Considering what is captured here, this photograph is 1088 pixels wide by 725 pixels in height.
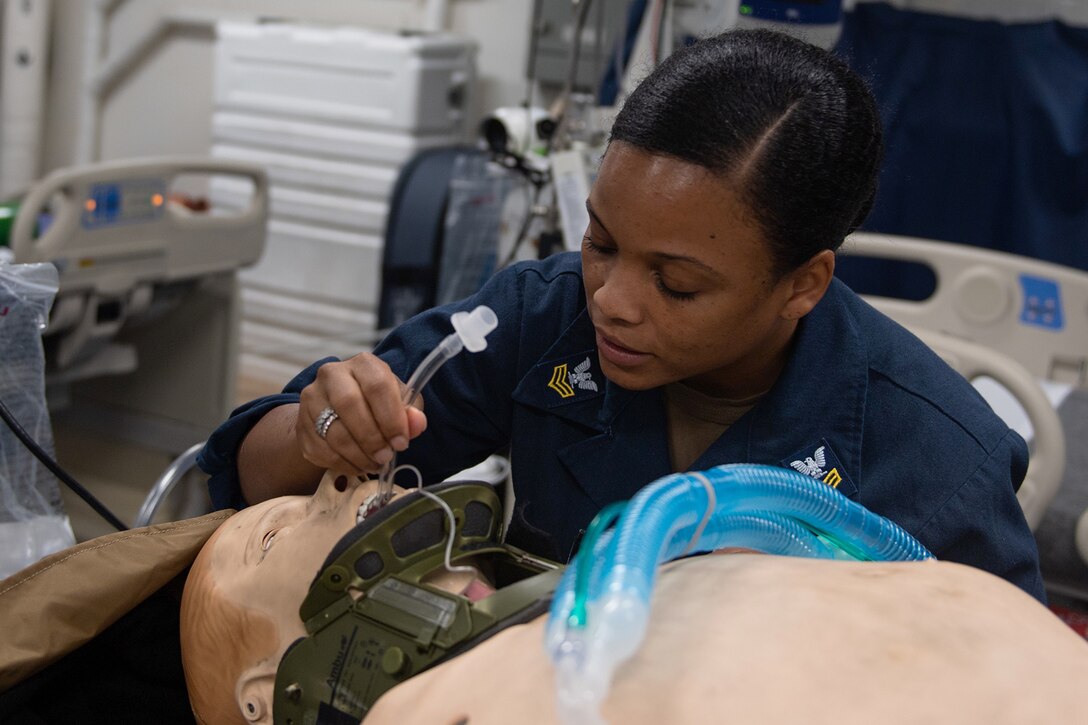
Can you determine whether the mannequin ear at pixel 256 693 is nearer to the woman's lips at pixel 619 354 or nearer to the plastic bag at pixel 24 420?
the woman's lips at pixel 619 354

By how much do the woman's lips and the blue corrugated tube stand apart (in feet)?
1.07

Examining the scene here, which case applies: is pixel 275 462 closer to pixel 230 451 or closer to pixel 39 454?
pixel 230 451

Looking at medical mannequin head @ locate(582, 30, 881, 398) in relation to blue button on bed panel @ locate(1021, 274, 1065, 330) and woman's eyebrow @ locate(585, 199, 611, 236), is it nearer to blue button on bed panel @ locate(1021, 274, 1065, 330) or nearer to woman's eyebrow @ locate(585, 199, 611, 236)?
woman's eyebrow @ locate(585, 199, 611, 236)

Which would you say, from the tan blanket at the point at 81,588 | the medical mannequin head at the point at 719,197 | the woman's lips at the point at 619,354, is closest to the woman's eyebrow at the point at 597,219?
the medical mannequin head at the point at 719,197

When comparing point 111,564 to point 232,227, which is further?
point 232,227

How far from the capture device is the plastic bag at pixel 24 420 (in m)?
1.46

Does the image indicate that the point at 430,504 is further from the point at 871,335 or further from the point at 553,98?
the point at 553,98

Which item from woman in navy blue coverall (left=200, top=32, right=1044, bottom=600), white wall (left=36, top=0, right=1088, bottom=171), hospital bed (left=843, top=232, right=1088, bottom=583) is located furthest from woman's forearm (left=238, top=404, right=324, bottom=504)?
white wall (left=36, top=0, right=1088, bottom=171)

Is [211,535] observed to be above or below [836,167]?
below

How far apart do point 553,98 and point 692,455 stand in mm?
3168

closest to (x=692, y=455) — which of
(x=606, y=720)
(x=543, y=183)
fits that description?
(x=606, y=720)

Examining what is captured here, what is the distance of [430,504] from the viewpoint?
0.97 meters

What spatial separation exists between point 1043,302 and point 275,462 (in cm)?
208

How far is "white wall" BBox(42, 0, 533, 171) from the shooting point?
4617 millimetres
